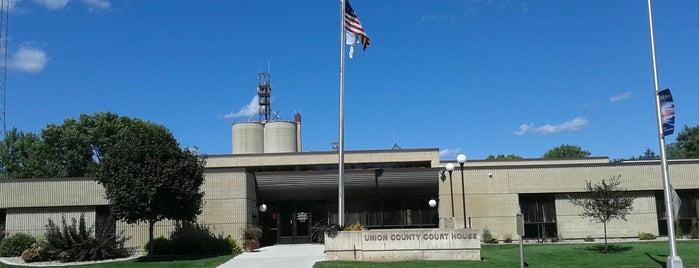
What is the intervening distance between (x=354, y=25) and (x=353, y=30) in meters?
0.22

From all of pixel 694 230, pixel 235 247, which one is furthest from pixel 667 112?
pixel 235 247

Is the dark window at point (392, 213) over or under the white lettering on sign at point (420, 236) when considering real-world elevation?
over

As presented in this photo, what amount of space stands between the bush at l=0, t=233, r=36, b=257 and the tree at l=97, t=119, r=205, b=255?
6.93 metres

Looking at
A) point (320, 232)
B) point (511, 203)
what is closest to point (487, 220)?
point (511, 203)

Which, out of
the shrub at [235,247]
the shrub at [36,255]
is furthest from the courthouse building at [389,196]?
the shrub at [36,255]

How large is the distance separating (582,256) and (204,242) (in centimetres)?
1724

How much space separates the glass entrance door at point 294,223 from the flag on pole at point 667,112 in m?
22.3

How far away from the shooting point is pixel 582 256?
25312mm

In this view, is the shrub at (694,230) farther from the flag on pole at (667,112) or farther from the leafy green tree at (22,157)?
the leafy green tree at (22,157)

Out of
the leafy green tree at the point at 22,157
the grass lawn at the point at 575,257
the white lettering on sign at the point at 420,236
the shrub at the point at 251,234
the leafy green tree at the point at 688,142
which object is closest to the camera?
the grass lawn at the point at 575,257

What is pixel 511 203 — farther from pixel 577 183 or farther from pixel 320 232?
pixel 320 232

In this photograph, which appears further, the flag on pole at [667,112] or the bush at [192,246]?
the bush at [192,246]

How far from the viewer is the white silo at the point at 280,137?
5025 centimetres

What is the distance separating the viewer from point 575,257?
82.0 feet
